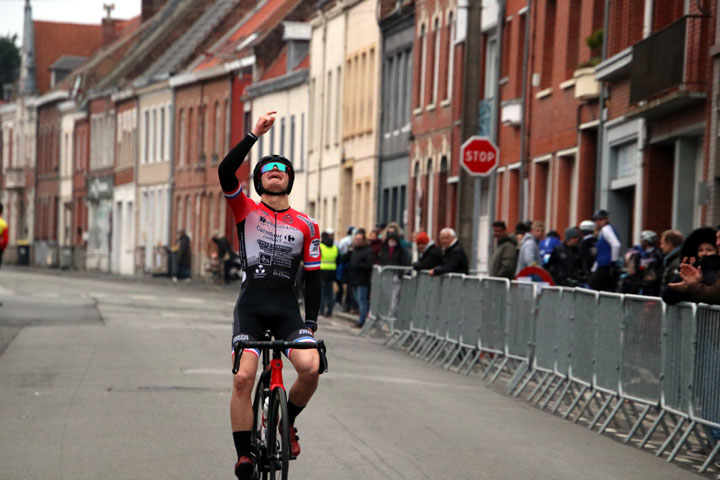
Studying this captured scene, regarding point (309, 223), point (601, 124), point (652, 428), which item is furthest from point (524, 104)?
point (309, 223)

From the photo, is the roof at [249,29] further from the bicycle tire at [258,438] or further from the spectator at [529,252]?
the bicycle tire at [258,438]

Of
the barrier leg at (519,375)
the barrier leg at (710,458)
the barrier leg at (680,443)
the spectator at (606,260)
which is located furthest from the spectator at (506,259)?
the barrier leg at (710,458)

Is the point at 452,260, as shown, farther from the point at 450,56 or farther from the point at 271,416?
the point at 450,56

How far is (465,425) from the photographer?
48.9 feet

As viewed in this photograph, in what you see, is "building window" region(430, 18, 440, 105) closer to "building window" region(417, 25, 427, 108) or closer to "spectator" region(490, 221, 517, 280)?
"building window" region(417, 25, 427, 108)

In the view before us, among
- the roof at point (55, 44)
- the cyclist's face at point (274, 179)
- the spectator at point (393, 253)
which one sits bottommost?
the spectator at point (393, 253)

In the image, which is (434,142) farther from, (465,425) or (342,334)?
(465,425)

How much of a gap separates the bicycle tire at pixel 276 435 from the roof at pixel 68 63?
100.0m

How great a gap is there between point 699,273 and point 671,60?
37.8ft

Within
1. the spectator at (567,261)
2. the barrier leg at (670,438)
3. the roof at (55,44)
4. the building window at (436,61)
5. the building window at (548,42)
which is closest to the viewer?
the barrier leg at (670,438)

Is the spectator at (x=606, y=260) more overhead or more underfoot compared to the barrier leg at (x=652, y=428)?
more overhead

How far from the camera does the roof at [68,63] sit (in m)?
108

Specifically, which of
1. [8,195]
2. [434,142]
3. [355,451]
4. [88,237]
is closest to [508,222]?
[434,142]

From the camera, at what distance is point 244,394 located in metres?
9.91
